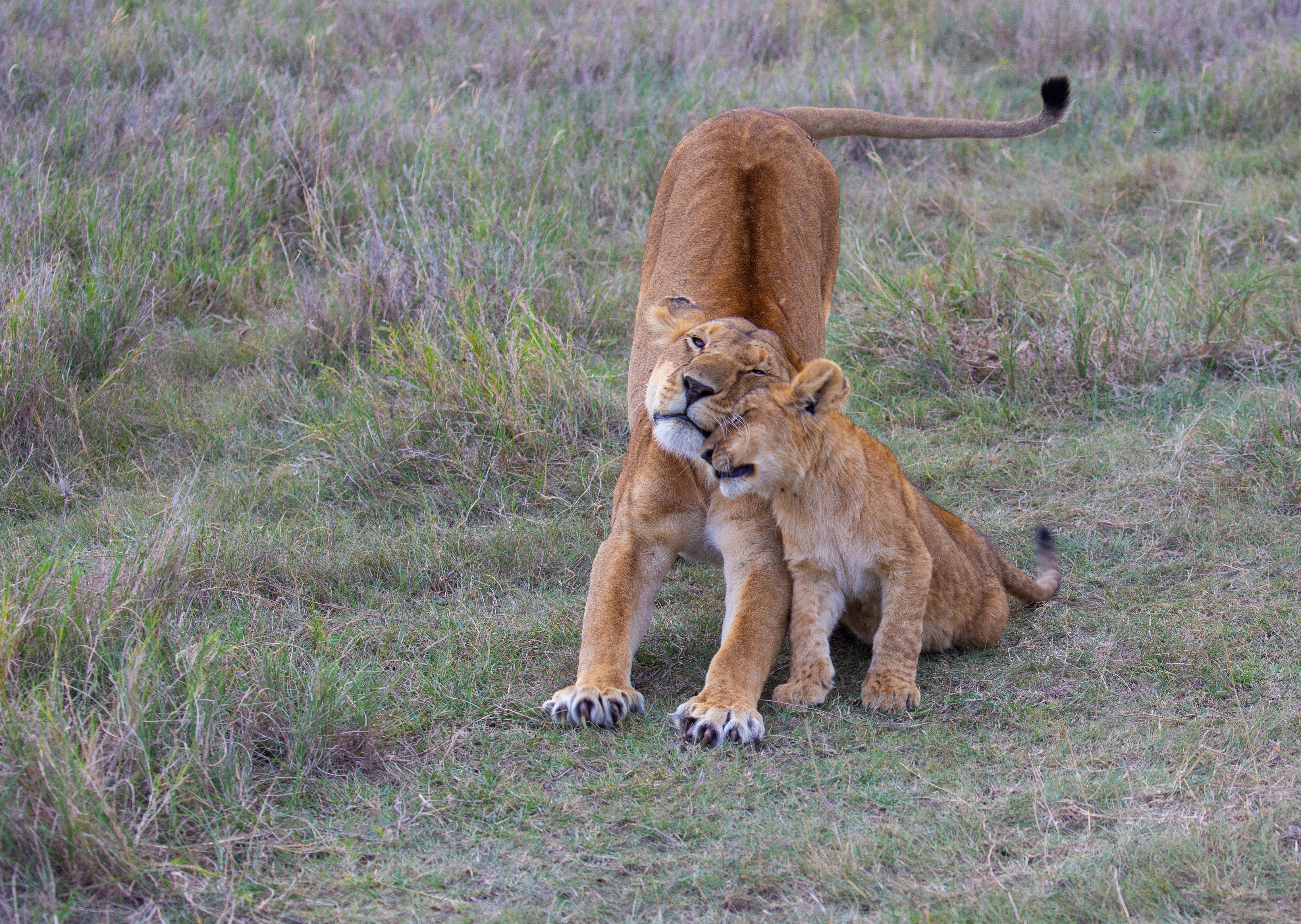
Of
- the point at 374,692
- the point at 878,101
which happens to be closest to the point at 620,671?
the point at 374,692

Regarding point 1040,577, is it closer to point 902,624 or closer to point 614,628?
point 902,624

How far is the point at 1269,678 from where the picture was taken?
3049mm

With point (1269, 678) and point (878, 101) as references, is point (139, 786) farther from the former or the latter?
point (878, 101)

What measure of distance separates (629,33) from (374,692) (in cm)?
639

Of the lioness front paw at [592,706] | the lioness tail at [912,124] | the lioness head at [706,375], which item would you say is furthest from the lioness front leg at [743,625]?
the lioness tail at [912,124]

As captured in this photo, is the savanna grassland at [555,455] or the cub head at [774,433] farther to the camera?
the cub head at [774,433]

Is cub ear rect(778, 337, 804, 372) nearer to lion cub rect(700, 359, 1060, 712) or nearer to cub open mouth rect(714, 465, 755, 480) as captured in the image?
lion cub rect(700, 359, 1060, 712)

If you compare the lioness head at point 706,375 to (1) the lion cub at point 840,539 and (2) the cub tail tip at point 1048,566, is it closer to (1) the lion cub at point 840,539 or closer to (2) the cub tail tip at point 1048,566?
(1) the lion cub at point 840,539

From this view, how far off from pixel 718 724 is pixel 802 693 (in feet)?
0.87

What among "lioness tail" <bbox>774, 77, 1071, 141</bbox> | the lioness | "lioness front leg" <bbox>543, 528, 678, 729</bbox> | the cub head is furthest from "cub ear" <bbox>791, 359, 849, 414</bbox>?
"lioness tail" <bbox>774, 77, 1071, 141</bbox>

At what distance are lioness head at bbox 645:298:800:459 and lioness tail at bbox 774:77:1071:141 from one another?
1711 millimetres

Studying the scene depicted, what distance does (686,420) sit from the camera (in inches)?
117

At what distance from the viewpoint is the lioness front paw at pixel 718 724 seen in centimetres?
286

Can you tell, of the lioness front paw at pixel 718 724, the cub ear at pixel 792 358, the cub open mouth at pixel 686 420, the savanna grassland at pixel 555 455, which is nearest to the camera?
the savanna grassland at pixel 555 455
